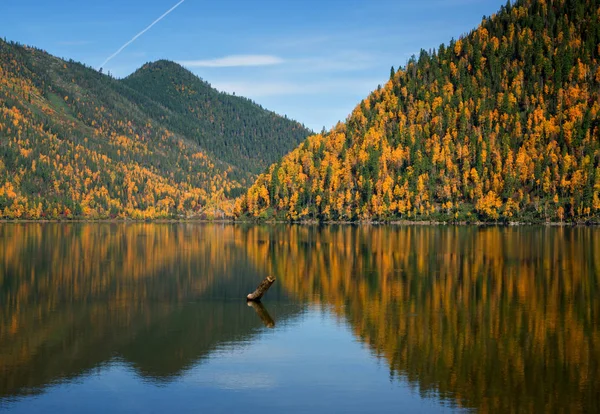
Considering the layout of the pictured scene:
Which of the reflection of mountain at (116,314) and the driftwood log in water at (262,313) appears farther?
the driftwood log in water at (262,313)

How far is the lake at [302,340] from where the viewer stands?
3183 cm

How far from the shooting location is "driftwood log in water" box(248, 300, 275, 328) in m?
48.8

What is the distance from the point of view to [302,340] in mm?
43500

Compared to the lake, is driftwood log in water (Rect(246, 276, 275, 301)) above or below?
above

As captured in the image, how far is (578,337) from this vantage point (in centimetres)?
4291

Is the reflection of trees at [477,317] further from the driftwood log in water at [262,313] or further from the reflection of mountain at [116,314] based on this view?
the reflection of mountain at [116,314]

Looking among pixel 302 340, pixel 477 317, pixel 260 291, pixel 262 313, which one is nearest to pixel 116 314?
pixel 262 313

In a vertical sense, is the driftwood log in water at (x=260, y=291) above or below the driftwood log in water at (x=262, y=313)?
above

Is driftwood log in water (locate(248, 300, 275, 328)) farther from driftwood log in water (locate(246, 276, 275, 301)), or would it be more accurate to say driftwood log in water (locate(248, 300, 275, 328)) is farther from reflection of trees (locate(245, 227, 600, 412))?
reflection of trees (locate(245, 227, 600, 412))

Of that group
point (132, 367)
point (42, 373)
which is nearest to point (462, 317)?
point (132, 367)

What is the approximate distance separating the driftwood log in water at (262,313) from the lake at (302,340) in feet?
0.75

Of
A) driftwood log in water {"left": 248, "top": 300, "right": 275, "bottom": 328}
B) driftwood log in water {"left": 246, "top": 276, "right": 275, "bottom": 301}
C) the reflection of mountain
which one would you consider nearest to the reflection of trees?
driftwood log in water {"left": 246, "top": 276, "right": 275, "bottom": 301}

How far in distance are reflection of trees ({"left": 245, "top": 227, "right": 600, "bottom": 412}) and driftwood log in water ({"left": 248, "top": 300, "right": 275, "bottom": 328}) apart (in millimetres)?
5177

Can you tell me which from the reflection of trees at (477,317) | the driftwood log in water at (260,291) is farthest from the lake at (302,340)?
the driftwood log in water at (260,291)
